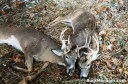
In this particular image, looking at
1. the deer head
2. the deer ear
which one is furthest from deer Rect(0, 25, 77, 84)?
the deer head

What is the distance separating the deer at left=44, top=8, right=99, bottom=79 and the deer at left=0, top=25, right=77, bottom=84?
8.0 inches

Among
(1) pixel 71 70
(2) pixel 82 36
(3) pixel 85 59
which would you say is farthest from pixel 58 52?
(2) pixel 82 36

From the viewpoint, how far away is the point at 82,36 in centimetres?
725

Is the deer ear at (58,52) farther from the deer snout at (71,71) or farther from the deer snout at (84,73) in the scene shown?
the deer snout at (84,73)

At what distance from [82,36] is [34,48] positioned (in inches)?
46.1

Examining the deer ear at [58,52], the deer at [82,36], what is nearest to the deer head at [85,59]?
the deer at [82,36]

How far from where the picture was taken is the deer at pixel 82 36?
254 inches

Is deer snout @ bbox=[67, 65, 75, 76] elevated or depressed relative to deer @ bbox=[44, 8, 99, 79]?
depressed

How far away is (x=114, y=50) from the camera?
24.8 feet

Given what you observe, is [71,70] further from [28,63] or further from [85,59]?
[28,63]

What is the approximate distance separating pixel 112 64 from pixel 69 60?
1208mm

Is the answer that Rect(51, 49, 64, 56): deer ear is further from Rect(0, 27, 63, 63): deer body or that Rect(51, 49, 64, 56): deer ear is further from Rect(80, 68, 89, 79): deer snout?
Rect(80, 68, 89, 79): deer snout

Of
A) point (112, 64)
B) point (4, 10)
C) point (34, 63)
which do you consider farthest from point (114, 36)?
point (4, 10)

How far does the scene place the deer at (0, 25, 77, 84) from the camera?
6580 millimetres
